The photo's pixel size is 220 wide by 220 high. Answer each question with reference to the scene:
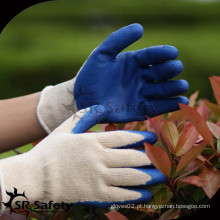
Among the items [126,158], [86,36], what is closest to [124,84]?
[126,158]

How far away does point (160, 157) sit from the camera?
0.84 meters

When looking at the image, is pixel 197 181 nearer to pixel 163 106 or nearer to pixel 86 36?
pixel 163 106

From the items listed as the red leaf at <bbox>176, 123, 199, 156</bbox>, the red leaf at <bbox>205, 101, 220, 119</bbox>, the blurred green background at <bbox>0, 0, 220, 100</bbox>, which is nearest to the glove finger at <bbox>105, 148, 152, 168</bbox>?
the red leaf at <bbox>176, 123, 199, 156</bbox>

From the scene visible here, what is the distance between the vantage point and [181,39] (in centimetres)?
681

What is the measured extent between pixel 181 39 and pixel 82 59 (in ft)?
7.54

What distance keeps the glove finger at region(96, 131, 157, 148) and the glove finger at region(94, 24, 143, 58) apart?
0.43 metres

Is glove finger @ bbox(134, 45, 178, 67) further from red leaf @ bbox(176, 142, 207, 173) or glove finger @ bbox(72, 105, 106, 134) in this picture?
red leaf @ bbox(176, 142, 207, 173)

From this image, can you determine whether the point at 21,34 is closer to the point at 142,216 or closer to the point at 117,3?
the point at 117,3

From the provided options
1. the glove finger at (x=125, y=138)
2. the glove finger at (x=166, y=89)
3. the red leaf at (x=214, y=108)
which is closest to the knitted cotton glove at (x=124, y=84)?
the glove finger at (x=166, y=89)

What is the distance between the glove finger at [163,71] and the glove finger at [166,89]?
2 cm

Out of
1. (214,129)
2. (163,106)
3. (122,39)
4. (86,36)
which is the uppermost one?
(122,39)

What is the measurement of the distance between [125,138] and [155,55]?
1.43 ft

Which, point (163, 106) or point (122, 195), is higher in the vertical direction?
point (163, 106)

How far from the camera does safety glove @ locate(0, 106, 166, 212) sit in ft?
3.27
